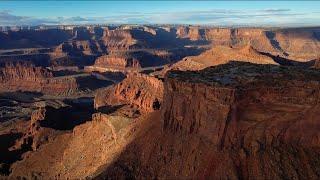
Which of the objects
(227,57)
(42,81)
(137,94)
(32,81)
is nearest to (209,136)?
(137,94)

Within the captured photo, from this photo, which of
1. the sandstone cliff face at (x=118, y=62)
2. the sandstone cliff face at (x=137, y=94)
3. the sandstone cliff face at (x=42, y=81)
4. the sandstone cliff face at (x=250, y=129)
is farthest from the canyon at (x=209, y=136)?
the sandstone cliff face at (x=118, y=62)

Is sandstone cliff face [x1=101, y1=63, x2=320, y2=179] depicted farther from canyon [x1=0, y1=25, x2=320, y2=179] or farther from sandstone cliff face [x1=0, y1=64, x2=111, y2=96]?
sandstone cliff face [x1=0, y1=64, x2=111, y2=96]

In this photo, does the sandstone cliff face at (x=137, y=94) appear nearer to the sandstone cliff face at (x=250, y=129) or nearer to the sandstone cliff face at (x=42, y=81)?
the sandstone cliff face at (x=250, y=129)

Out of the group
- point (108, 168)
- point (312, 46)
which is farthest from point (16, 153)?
point (312, 46)

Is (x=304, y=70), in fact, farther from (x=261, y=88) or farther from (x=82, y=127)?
(x=82, y=127)

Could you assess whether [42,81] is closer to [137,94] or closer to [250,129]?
[137,94]
